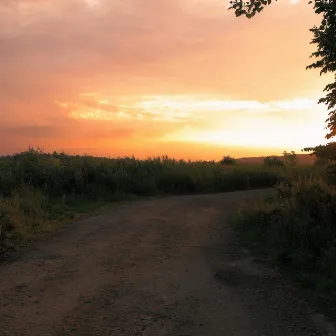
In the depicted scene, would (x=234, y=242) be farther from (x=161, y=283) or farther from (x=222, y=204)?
(x=222, y=204)

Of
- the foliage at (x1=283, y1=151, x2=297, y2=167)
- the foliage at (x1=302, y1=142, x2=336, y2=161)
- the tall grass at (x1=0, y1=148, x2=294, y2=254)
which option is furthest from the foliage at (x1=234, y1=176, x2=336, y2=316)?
the foliage at (x1=283, y1=151, x2=297, y2=167)

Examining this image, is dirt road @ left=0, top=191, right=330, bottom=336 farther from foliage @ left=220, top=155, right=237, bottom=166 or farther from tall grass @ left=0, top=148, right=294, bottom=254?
foliage @ left=220, top=155, right=237, bottom=166

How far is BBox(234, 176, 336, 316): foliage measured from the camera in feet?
22.2

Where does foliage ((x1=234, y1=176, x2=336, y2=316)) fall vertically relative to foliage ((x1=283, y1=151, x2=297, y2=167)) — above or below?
below

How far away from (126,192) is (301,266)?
11.7 meters

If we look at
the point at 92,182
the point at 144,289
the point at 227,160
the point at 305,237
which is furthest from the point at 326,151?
the point at 227,160

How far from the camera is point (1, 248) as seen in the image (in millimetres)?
8562

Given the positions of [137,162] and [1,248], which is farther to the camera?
[137,162]

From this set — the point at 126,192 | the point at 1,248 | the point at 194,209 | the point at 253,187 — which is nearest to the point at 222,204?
the point at 194,209

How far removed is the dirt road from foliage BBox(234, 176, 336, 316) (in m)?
0.45

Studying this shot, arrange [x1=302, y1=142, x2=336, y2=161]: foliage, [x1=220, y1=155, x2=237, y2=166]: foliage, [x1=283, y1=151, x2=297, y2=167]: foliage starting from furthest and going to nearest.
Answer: [x1=220, y1=155, x2=237, y2=166]: foliage
[x1=283, y1=151, x2=297, y2=167]: foliage
[x1=302, y1=142, x2=336, y2=161]: foliage

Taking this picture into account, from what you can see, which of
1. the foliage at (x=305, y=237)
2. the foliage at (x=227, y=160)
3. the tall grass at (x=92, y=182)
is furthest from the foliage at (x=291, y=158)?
the foliage at (x=305, y=237)

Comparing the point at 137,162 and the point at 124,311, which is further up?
the point at 137,162

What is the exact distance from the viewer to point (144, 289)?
638 centimetres
